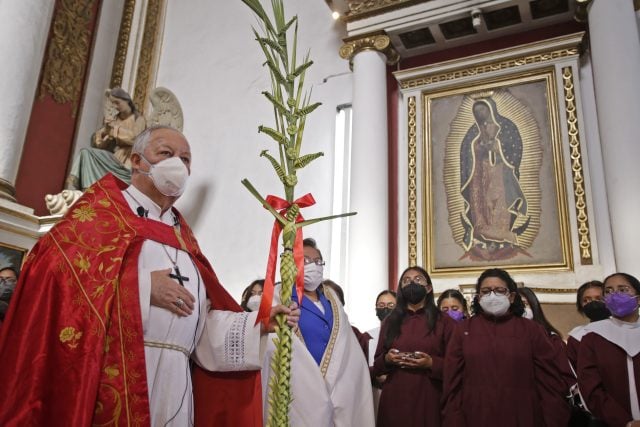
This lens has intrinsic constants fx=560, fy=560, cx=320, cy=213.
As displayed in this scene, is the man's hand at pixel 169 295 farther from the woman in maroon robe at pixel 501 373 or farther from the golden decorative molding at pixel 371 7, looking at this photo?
the golden decorative molding at pixel 371 7

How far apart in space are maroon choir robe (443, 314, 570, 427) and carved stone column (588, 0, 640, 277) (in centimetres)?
180

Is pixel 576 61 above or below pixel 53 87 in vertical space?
below

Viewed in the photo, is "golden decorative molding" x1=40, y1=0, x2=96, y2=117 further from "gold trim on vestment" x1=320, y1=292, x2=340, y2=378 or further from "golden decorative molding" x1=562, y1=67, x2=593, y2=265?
"golden decorative molding" x1=562, y1=67, x2=593, y2=265

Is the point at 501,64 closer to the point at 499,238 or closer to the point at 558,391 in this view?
the point at 499,238

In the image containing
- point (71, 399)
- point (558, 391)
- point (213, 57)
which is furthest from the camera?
point (213, 57)

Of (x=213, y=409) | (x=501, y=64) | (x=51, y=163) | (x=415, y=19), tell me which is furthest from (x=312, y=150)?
(x=213, y=409)

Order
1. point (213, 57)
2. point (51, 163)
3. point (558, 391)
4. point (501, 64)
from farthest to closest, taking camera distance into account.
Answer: point (213, 57) < point (51, 163) < point (501, 64) < point (558, 391)

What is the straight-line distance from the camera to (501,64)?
5.84 metres

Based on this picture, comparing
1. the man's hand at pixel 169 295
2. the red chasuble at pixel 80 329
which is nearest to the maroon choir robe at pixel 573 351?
the man's hand at pixel 169 295

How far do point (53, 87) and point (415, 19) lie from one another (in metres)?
4.90

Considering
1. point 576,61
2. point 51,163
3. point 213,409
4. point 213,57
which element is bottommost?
point 213,409

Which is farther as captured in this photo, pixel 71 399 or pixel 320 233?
pixel 320 233

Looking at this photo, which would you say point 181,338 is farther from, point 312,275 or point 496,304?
point 496,304

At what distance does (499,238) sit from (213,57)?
15.8 feet
